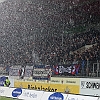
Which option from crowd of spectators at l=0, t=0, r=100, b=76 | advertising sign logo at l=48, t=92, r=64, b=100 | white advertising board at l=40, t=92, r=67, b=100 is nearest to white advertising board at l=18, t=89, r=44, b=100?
white advertising board at l=40, t=92, r=67, b=100

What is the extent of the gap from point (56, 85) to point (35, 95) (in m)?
1.25

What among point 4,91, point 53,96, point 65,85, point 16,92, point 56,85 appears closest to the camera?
point 53,96

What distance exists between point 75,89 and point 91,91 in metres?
1.10

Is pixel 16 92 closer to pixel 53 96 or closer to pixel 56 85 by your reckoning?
pixel 56 85

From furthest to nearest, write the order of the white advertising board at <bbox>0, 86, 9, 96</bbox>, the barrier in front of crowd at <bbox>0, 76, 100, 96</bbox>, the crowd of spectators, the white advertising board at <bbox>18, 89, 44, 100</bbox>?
the crowd of spectators, the white advertising board at <bbox>0, 86, 9, 96</bbox>, the white advertising board at <bbox>18, 89, 44, 100</bbox>, the barrier in front of crowd at <bbox>0, 76, 100, 96</bbox>

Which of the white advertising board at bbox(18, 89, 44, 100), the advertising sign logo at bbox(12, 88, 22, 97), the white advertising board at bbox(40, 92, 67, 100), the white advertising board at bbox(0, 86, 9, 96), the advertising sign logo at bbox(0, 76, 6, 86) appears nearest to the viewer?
the white advertising board at bbox(40, 92, 67, 100)

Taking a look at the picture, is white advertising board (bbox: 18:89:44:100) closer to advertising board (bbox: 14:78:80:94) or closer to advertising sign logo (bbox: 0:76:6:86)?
advertising board (bbox: 14:78:80:94)

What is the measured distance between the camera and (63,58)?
568 inches

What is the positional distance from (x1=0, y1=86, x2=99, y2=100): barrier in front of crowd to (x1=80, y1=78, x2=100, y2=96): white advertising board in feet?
2.44

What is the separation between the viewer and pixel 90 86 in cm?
997

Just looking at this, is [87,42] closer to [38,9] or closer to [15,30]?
[38,9]

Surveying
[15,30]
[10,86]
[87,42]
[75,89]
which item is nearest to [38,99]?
[75,89]

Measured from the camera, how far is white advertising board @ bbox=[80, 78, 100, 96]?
9.69 meters

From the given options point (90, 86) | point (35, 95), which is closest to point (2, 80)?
point (35, 95)
